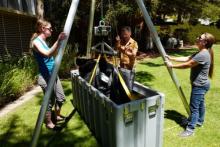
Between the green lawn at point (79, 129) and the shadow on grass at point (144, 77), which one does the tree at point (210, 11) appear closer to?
the shadow on grass at point (144, 77)

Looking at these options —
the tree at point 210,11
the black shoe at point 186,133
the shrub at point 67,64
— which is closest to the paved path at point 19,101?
the shrub at point 67,64

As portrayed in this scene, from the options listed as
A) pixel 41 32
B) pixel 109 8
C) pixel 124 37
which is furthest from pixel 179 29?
pixel 41 32

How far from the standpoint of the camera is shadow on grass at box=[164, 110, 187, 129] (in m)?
5.49

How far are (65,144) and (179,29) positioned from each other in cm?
1966

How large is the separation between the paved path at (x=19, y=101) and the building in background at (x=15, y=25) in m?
4.68

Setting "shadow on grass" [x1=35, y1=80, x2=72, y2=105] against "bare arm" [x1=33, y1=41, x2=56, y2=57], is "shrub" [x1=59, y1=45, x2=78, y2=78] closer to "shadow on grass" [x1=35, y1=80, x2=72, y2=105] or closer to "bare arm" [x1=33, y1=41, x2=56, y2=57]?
"shadow on grass" [x1=35, y1=80, x2=72, y2=105]

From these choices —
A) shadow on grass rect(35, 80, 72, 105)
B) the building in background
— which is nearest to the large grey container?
shadow on grass rect(35, 80, 72, 105)

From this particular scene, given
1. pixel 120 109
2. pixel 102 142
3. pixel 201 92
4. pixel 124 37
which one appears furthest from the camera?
pixel 124 37

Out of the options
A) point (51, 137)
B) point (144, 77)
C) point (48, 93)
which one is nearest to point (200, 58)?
point (48, 93)

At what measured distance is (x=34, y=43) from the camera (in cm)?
463

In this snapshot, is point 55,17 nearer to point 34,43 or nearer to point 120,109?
point 34,43

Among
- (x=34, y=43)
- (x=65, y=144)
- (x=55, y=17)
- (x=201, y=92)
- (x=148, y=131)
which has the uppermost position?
(x=55, y=17)

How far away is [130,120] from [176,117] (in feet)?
7.75

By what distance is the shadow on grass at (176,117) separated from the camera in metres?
5.49
